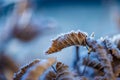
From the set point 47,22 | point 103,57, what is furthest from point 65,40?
point 47,22

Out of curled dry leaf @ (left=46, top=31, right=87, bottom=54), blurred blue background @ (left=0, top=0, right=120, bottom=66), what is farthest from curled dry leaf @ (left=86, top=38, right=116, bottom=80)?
blurred blue background @ (left=0, top=0, right=120, bottom=66)

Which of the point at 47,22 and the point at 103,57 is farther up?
the point at 47,22

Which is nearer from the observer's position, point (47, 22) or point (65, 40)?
point (65, 40)

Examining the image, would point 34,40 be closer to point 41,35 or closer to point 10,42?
point 41,35

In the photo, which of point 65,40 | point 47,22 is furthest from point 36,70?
point 47,22

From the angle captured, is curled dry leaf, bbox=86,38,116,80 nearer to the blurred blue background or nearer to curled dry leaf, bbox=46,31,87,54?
curled dry leaf, bbox=46,31,87,54

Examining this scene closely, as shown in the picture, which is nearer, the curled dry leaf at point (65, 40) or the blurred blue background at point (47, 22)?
the curled dry leaf at point (65, 40)

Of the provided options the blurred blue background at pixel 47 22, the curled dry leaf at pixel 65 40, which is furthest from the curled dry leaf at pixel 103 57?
the blurred blue background at pixel 47 22

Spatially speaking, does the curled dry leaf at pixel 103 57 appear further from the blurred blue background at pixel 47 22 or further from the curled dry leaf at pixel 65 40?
the blurred blue background at pixel 47 22

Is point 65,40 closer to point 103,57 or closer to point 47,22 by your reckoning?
point 103,57
